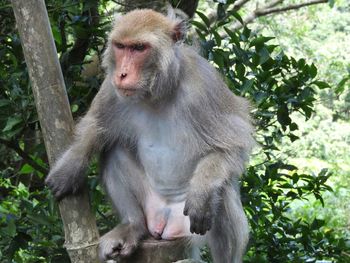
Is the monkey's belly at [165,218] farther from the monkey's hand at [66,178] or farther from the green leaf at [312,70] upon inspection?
the green leaf at [312,70]

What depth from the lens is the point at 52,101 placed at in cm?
371

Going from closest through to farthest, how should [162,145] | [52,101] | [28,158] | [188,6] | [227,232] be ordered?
[52,101], [227,232], [162,145], [28,158], [188,6]

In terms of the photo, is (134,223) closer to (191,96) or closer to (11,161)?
(191,96)

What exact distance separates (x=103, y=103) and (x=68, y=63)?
2.46 ft

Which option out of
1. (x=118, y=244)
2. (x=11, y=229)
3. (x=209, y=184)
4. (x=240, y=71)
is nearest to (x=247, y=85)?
(x=240, y=71)

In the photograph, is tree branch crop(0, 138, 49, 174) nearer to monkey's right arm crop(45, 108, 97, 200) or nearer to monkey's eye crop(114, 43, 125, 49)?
monkey's right arm crop(45, 108, 97, 200)

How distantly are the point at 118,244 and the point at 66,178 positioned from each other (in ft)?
1.74

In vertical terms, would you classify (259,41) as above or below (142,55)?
below

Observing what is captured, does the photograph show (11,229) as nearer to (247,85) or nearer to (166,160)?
(166,160)

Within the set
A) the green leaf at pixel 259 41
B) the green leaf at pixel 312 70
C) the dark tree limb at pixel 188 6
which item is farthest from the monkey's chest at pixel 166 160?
the dark tree limb at pixel 188 6

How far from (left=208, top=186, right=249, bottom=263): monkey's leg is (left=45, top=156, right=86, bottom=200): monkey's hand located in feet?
2.85

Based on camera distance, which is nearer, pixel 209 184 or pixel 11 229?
pixel 209 184

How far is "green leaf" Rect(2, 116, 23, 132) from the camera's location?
4535 mm

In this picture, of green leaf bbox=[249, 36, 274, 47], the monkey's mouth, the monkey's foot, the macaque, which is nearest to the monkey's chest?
the macaque
